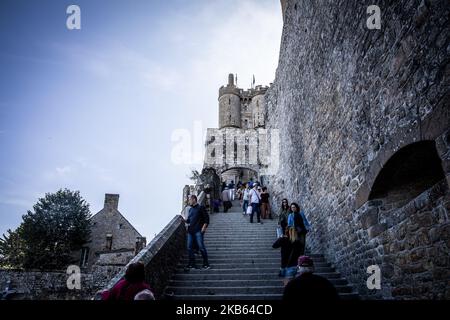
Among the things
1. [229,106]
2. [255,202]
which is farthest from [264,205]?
[229,106]

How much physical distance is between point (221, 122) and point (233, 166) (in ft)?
46.3

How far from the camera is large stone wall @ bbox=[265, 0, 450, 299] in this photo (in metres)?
3.04

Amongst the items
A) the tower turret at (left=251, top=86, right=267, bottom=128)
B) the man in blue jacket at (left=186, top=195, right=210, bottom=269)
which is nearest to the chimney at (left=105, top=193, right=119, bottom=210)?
the tower turret at (left=251, top=86, right=267, bottom=128)

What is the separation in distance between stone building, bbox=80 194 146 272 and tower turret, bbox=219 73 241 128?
53.4 feet

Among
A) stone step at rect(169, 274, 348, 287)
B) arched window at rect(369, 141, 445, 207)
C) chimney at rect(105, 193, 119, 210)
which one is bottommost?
stone step at rect(169, 274, 348, 287)

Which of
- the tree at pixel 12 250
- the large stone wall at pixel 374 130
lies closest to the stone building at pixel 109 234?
the tree at pixel 12 250

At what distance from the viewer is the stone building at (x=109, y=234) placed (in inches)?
965

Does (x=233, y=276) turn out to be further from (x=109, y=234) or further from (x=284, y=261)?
(x=109, y=234)

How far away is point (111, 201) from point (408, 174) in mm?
27719

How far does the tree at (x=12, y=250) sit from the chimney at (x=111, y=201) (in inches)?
283

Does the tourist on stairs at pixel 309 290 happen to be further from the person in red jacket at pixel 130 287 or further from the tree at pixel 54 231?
the tree at pixel 54 231

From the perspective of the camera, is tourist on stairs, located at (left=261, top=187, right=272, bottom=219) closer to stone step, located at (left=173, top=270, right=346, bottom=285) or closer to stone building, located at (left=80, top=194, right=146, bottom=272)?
stone step, located at (left=173, top=270, right=346, bottom=285)

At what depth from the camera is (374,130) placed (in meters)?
4.38
